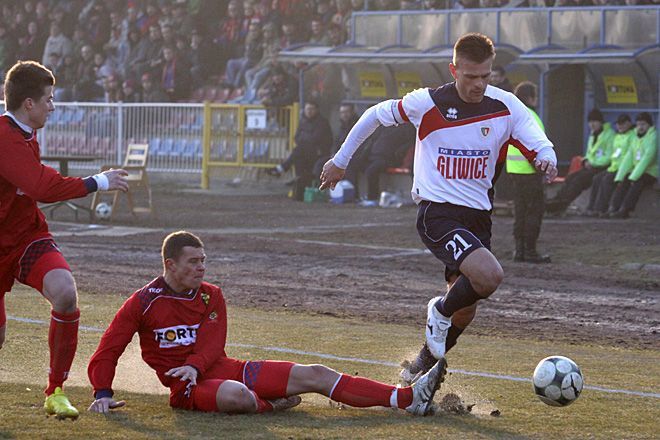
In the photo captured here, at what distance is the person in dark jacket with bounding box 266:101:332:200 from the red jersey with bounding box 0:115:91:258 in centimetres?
1836

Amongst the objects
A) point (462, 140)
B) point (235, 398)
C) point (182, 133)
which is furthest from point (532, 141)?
point (182, 133)

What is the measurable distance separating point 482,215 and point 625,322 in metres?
4.26

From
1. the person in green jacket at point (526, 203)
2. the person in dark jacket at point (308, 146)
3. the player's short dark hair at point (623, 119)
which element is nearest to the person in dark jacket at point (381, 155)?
the person in dark jacket at point (308, 146)

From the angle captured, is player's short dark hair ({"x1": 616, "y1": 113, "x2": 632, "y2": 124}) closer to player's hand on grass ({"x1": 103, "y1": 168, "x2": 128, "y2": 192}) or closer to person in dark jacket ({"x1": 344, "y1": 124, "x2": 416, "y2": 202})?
person in dark jacket ({"x1": 344, "y1": 124, "x2": 416, "y2": 202})

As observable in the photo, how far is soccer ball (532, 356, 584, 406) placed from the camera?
269 inches

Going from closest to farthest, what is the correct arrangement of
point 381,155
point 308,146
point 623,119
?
point 623,119, point 381,155, point 308,146

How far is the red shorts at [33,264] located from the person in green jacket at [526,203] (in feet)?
Result: 29.3

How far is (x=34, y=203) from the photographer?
7.05m

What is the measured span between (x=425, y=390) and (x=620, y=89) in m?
16.9

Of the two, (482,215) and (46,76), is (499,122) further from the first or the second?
(46,76)

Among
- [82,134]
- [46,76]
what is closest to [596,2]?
[82,134]

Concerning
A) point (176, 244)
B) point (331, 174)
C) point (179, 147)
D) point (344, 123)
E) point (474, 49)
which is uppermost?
point (474, 49)

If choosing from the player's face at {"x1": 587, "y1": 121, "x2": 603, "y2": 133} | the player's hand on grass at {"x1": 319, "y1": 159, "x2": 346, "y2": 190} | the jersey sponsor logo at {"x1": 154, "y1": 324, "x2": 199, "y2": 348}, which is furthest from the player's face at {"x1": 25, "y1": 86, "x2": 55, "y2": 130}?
the player's face at {"x1": 587, "y1": 121, "x2": 603, "y2": 133}

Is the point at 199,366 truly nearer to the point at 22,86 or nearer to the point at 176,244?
the point at 176,244
